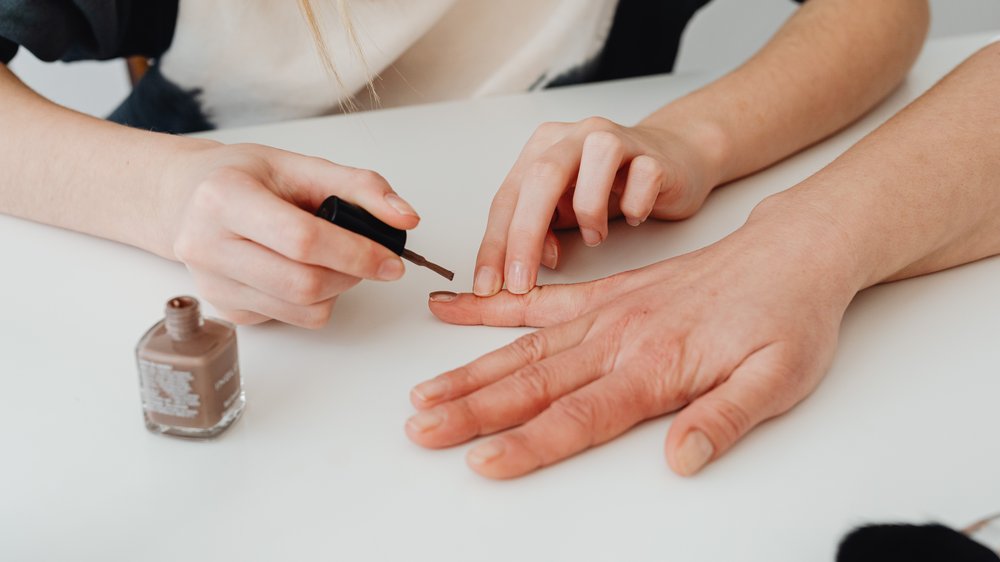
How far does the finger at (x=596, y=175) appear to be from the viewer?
2.52ft

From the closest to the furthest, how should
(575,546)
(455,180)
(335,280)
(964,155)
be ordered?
→ (575,546) < (335,280) < (964,155) < (455,180)

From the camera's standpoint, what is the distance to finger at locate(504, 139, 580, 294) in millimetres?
767

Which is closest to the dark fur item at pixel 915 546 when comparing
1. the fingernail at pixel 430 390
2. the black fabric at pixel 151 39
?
the fingernail at pixel 430 390

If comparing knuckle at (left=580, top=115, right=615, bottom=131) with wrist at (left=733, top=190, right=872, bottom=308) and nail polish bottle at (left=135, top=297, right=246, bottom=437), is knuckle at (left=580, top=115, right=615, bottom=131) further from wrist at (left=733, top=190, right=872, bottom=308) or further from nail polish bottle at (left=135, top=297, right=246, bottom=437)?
nail polish bottle at (left=135, top=297, right=246, bottom=437)

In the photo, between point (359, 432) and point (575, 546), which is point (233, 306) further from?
point (575, 546)

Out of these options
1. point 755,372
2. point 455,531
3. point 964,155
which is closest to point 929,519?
point 755,372

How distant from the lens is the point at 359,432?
2.12 ft

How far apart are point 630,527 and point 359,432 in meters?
0.20

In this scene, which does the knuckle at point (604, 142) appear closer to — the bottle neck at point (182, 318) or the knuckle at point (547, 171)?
the knuckle at point (547, 171)

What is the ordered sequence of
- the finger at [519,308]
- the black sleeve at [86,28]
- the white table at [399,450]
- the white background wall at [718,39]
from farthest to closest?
the white background wall at [718,39], the black sleeve at [86,28], the finger at [519,308], the white table at [399,450]

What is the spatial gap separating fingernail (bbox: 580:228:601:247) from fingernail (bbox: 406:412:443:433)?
0.24 m

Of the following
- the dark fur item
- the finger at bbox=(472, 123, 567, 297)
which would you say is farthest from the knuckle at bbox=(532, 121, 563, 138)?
the dark fur item

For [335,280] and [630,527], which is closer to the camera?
[630,527]

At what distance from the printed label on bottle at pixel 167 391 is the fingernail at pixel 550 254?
333 mm
